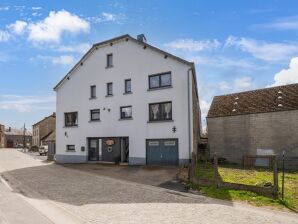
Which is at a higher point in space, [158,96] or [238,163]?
[158,96]

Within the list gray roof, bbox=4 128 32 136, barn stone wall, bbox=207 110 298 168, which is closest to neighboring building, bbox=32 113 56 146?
gray roof, bbox=4 128 32 136

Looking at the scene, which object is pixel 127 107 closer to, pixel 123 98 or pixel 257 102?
pixel 123 98

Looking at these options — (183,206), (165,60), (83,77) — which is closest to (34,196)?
(183,206)

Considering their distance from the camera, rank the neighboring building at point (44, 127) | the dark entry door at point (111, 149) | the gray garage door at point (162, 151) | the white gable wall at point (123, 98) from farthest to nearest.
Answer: the neighboring building at point (44, 127)
the dark entry door at point (111, 149)
the white gable wall at point (123, 98)
the gray garage door at point (162, 151)

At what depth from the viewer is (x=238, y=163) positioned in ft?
90.7

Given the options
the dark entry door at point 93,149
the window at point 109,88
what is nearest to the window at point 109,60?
the window at point 109,88

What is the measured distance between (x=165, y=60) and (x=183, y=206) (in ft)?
51.8

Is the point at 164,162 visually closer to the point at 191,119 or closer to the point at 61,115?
the point at 191,119

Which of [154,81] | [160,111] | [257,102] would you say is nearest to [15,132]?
[154,81]

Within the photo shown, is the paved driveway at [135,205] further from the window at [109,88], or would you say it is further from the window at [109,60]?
the window at [109,60]

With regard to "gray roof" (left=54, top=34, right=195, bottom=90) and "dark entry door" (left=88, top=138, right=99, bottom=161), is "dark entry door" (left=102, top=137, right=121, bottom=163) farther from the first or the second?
"gray roof" (left=54, top=34, right=195, bottom=90)

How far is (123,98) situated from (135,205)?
16517 mm

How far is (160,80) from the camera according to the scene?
24906 mm

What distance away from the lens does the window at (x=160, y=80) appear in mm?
24516
